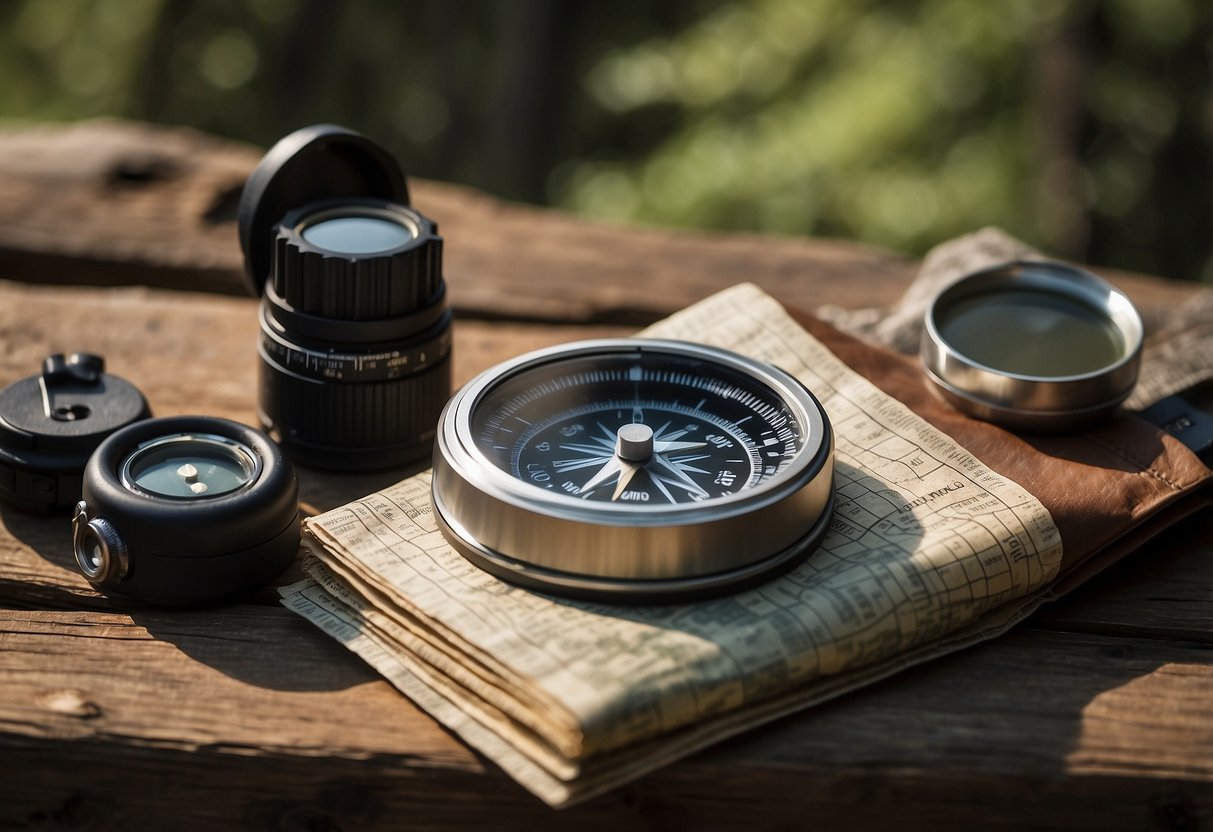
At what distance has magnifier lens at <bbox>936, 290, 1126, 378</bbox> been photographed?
6.62ft

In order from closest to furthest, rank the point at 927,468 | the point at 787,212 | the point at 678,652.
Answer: the point at 678,652 < the point at 927,468 < the point at 787,212

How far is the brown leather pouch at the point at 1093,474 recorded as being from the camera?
1.76 m

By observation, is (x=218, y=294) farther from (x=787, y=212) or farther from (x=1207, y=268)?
(x=1207, y=268)

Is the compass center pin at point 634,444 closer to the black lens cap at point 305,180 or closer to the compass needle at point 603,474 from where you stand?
the compass needle at point 603,474

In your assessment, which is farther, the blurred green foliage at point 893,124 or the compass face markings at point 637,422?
the blurred green foliage at point 893,124

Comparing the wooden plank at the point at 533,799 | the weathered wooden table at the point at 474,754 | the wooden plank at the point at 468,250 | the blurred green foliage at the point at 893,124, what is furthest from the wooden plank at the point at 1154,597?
the blurred green foliage at the point at 893,124

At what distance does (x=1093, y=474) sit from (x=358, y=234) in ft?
3.44

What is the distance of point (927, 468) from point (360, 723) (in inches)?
Result: 31.4

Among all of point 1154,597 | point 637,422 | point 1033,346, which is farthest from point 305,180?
point 1154,597

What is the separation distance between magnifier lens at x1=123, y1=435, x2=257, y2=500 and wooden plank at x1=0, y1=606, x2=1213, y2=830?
0.22 meters

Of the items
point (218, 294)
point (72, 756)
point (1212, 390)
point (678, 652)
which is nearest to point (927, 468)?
point (678, 652)

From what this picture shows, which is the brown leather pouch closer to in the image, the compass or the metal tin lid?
the metal tin lid

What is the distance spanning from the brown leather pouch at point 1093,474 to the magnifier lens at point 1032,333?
0.32 ft

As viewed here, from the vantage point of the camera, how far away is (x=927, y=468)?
1806 mm
